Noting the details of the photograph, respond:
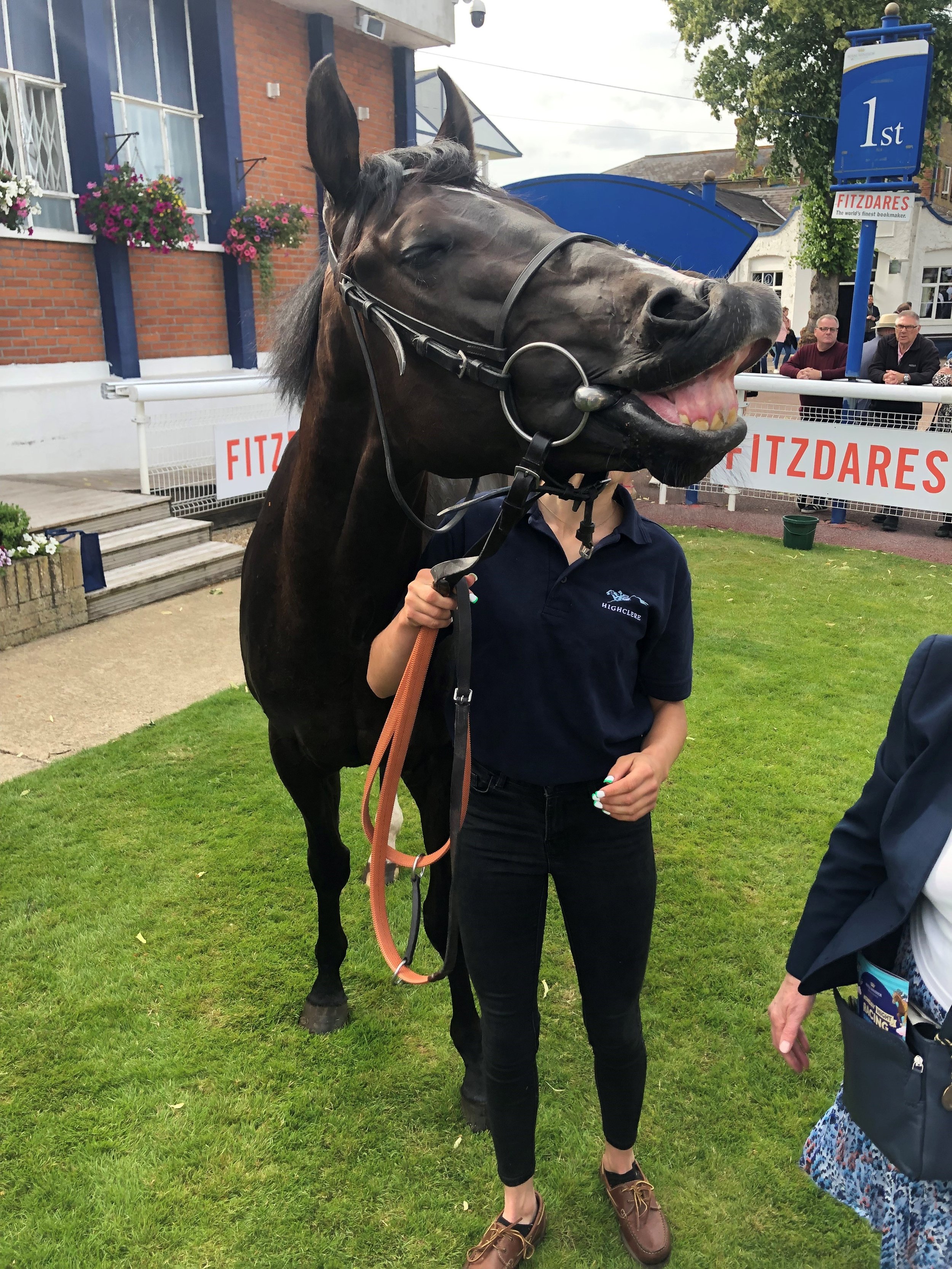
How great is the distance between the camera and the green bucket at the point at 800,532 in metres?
8.65

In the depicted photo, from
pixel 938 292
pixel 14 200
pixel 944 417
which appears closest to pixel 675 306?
pixel 14 200

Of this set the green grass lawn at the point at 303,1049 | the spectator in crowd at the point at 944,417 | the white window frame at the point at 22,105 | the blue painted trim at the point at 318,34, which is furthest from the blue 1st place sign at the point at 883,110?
the white window frame at the point at 22,105

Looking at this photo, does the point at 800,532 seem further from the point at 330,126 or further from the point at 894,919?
the point at 330,126

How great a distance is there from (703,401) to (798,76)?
25463mm

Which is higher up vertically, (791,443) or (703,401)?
(703,401)

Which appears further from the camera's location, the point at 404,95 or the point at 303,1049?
the point at 404,95

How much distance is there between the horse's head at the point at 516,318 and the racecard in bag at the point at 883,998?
3.10 ft

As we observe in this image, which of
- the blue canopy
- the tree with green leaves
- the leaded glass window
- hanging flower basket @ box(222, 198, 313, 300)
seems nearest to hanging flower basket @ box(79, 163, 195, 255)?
hanging flower basket @ box(222, 198, 313, 300)

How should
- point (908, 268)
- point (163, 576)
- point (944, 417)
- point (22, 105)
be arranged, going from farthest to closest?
point (908, 268)
point (22, 105)
point (944, 417)
point (163, 576)

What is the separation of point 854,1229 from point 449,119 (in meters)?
2.85

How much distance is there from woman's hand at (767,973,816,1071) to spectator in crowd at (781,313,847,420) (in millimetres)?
8523

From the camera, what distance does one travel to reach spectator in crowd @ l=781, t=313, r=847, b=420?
962cm

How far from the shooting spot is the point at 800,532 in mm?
8680

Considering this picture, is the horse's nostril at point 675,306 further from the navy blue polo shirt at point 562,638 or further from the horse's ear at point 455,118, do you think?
the horse's ear at point 455,118
